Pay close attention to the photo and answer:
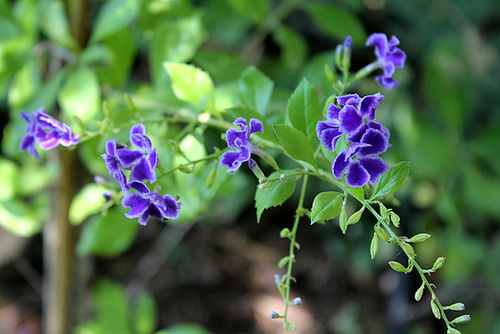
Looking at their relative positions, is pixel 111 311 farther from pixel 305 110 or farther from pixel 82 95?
pixel 305 110

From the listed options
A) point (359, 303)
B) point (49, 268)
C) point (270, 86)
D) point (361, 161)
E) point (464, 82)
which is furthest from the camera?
point (359, 303)

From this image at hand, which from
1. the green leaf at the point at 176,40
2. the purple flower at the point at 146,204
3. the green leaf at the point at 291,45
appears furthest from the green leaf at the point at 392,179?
the green leaf at the point at 291,45

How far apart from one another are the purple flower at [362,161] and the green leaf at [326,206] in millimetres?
50

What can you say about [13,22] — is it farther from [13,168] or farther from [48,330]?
[48,330]

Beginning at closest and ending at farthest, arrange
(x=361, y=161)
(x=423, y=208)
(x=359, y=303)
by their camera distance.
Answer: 1. (x=361, y=161)
2. (x=423, y=208)
3. (x=359, y=303)

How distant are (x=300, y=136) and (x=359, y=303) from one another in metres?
1.78

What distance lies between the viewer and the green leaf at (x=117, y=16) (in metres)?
1.17

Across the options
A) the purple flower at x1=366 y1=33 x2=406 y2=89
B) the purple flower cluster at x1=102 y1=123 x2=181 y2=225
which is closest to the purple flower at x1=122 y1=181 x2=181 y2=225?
the purple flower cluster at x1=102 y1=123 x2=181 y2=225

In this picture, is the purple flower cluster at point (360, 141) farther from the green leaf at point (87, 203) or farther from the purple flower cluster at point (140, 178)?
the green leaf at point (87, 203)

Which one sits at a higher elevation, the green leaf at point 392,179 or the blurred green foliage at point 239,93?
the green leaf at point 392,179

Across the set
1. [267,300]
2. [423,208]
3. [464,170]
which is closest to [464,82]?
[464,170]

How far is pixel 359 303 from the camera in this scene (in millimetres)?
2336

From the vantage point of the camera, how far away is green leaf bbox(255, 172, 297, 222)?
759 millimetres

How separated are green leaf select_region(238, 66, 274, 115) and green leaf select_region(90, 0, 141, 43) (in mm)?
359
